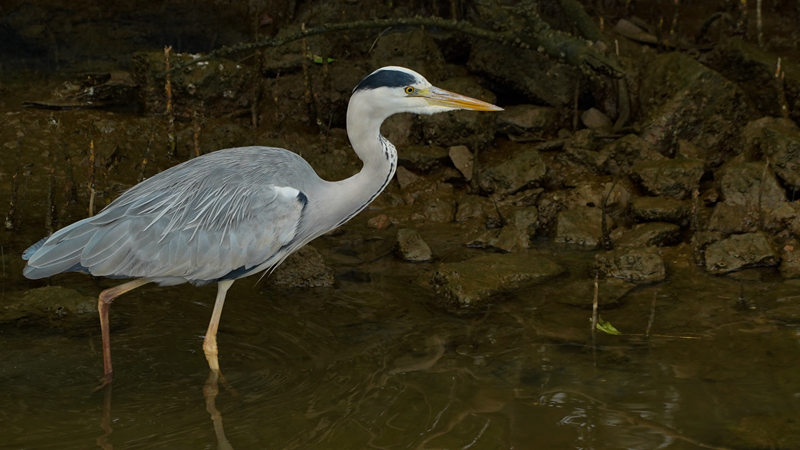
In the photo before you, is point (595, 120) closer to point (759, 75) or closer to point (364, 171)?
point (759, 75)

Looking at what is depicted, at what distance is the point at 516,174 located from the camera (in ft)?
24.3

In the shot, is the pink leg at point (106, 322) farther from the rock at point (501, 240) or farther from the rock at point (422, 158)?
the rock at point (422, 158)

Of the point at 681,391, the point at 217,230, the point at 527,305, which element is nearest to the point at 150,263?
the point at 217,230

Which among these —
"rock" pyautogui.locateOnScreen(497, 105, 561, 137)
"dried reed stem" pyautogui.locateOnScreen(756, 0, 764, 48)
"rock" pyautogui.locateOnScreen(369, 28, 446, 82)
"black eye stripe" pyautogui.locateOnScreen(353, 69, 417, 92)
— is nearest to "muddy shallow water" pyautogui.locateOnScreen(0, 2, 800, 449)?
"rock" pyautogui.locateOnScreen(497, 105, 561, 137)

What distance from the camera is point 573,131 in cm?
809

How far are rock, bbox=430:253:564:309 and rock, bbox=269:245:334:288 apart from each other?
2.29ft

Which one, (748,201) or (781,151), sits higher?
(781,151)

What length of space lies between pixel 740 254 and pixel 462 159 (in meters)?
2.35

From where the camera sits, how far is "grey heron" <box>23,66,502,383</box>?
17.2 feet

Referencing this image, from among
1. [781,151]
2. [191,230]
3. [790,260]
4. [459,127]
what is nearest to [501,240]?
[459,127]

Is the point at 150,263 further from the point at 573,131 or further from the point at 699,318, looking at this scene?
the point at 573,131

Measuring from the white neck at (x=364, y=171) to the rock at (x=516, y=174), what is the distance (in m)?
2.02

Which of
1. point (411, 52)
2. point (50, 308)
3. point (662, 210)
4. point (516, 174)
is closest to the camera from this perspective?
point (50, 308)

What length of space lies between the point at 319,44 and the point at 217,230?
11.7 ft
